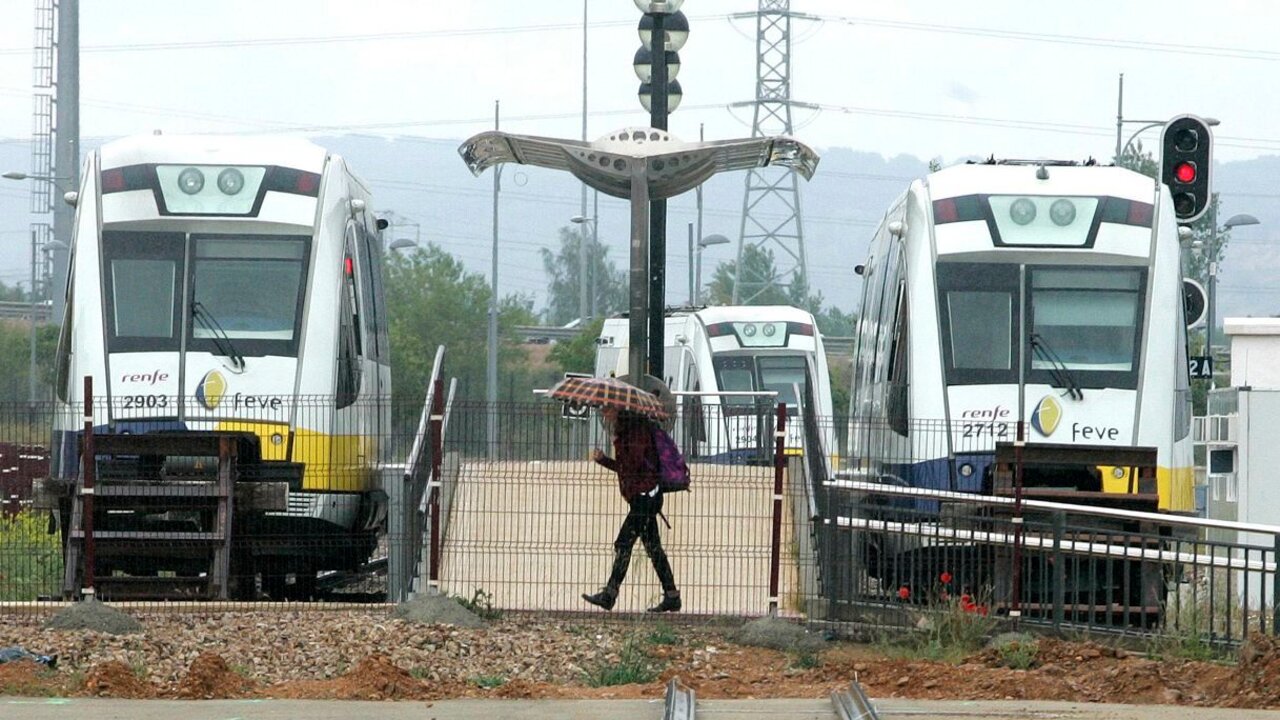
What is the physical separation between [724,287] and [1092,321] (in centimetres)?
10292

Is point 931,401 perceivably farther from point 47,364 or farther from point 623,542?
point 47,364

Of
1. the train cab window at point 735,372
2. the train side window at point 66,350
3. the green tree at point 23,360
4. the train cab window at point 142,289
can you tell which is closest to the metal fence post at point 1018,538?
the train cab window at point 142,289

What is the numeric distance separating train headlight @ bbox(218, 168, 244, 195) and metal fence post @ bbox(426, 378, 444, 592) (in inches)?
135

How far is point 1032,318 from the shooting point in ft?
58.5

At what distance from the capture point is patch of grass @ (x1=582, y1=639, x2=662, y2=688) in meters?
13.2

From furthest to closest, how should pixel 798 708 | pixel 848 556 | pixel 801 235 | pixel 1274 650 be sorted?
1. pixel 801 235
2. pixel 848 556
3. pixel 1274 650
4. pixel 798 708

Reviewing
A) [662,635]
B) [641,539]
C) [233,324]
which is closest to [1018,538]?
[662,635]

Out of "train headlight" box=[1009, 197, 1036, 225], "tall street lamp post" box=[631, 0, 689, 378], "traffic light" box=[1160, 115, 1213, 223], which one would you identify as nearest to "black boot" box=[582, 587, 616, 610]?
"train headlight" box=[1009, 197, 1036, 225]

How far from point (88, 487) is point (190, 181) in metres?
3.68

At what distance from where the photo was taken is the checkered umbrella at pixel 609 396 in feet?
52.9

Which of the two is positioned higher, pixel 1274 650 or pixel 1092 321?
pixel 1092 321

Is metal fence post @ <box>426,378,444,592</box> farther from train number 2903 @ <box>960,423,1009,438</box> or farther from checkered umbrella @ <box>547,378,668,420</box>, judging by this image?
train number 2903 @ <box>960,423,1009,438</box>

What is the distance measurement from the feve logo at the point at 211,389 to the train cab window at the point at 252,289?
321 millimetres

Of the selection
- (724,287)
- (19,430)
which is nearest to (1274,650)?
(19,430)
